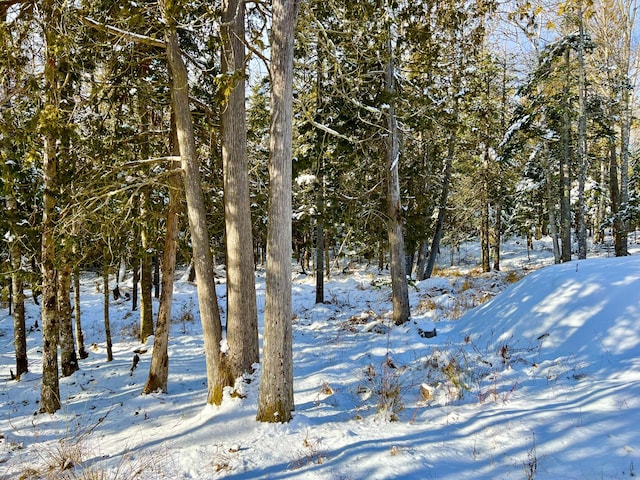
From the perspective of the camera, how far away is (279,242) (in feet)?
14.5

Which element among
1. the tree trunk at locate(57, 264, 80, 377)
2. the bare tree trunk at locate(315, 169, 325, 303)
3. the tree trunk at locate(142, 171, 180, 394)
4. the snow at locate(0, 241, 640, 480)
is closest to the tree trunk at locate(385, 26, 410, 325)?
the snow at locate(0, 241, 640, 480)

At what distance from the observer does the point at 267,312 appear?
14.6 feet

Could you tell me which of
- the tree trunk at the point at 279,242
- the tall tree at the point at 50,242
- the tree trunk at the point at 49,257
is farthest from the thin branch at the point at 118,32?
the tree trunk at the point at 279,242

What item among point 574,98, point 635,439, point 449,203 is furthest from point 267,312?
point 449,203

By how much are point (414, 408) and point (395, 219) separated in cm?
573

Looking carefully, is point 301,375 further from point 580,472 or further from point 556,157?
point 556,157

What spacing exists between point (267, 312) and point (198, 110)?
5.11 m

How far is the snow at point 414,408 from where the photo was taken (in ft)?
11.4

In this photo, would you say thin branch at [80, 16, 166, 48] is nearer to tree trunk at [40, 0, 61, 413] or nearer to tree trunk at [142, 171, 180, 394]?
tree trunk at [40, 0, 61, 413]

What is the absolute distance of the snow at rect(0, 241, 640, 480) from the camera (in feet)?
11.4

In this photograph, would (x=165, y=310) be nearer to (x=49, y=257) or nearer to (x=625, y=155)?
(x=49, y=257)

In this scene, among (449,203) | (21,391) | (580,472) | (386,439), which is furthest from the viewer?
(449,203)

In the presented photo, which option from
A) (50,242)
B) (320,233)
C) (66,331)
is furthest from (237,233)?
(320,233)

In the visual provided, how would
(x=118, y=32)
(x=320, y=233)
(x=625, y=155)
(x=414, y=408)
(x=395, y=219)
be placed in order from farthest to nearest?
(x=320, y=233) → (x=625, y=155) → (x=395, y=219) → (x=118, y=32) → (x=414, y=408)
